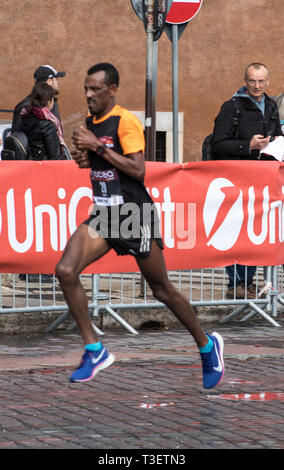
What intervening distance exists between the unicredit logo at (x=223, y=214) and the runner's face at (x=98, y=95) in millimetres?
3135

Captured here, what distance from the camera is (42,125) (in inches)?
435

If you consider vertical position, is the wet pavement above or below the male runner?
below

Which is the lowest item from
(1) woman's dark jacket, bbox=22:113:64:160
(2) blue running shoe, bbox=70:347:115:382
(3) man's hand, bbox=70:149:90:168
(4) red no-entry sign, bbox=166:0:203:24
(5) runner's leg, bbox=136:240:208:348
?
(2) blue running shoe, bbox=70:347:115:382

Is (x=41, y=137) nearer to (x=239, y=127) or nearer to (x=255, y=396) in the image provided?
(x=239, y=127)

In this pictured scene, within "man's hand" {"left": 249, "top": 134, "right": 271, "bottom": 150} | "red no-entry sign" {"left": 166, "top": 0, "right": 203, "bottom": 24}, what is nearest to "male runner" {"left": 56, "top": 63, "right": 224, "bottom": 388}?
"man's hand" {"left": 249, "top": 134, "right": 271, "bottom": 150}

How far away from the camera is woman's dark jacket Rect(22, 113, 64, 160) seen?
11.0m

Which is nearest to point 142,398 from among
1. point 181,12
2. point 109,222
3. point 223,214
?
point 109,222

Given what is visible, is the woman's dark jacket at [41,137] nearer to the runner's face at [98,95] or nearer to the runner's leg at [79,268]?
the runner's face at [98,95]

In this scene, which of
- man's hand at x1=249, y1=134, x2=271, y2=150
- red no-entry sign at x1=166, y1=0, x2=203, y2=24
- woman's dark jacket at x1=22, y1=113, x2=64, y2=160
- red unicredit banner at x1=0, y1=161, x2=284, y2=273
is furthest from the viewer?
red no-entry sign at x1=166, y1=0, x2=203, y2=24

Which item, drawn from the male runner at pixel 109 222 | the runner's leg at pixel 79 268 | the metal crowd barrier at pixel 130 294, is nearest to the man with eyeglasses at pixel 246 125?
the metal crowd barrier at pixel 130 294

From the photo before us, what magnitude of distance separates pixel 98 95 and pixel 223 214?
3.34m

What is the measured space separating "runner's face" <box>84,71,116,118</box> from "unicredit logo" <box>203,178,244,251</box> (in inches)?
123

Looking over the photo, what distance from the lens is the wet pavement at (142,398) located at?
209 inches

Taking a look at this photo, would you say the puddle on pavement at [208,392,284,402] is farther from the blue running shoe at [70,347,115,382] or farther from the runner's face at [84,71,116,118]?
the runner's face at [84,71,116,118]
